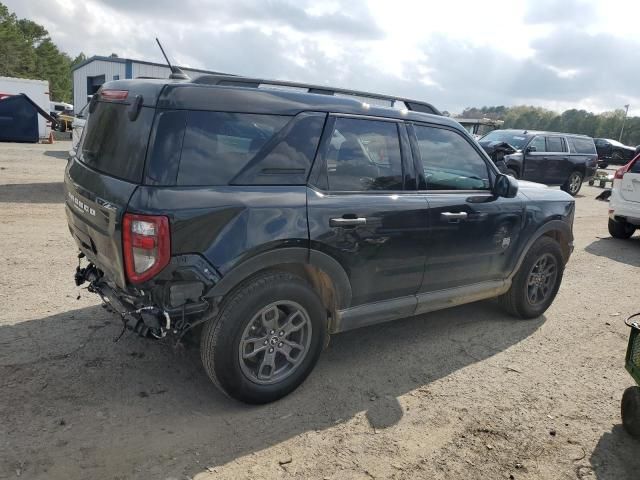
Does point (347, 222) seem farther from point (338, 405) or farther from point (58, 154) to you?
point (58, 154)

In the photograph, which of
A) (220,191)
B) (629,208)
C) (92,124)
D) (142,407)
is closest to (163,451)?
(142,407)

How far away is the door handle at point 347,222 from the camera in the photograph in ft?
10.6

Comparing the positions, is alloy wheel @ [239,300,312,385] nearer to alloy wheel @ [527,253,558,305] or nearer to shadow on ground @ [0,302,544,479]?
shadow on ground @ [0,302,544,479]

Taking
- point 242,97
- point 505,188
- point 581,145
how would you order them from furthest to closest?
point 581,145
point 505,188
point 242,97

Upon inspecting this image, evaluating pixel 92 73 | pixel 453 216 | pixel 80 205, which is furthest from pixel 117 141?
pixel 92 73

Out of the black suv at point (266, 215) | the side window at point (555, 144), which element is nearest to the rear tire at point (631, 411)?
the black suv at point (266, 215)

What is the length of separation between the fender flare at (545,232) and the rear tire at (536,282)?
0.09 metres

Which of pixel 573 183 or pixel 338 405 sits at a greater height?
pixel 573 183

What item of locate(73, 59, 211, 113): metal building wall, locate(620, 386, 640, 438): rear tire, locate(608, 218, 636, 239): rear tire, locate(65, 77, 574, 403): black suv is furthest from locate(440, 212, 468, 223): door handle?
locate(73, 59, 211, 113): metal building wall

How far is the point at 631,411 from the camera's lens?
3164 mm

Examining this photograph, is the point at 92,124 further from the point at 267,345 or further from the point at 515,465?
the point at 515,465

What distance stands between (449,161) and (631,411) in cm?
213

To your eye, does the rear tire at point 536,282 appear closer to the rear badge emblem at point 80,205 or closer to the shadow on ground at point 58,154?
the rear badge emblem at point 80,205

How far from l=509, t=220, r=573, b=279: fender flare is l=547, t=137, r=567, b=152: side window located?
11.2m
